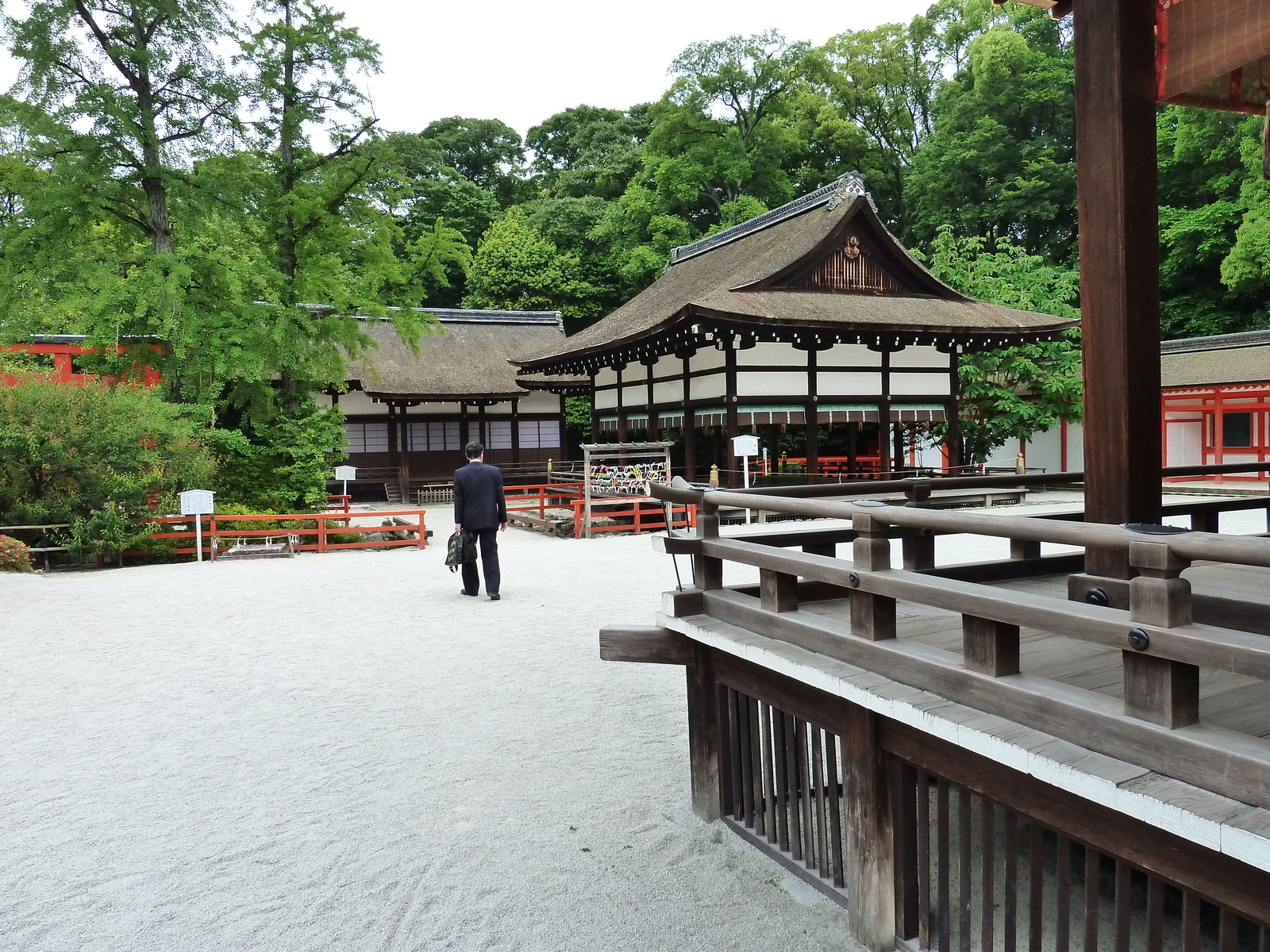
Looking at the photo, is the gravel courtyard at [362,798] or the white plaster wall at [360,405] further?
the white plaster wall at [360,405]

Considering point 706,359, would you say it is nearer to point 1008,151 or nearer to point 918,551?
point 918,551

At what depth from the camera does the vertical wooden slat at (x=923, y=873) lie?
9.43 feet

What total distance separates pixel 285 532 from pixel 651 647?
11045 millimetres

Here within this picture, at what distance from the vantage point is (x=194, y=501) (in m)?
12.2

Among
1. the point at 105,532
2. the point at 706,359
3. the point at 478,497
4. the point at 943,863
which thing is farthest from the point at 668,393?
the point at 943,863

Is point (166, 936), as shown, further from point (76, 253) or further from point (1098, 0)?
point (76, 253)

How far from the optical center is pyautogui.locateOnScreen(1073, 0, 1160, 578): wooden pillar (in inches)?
117

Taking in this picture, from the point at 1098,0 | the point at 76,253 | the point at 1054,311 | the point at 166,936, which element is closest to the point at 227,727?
the point at 166,936

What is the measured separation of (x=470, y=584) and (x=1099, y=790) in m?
7.87

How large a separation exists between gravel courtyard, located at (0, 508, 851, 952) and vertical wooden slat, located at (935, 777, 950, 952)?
40cm

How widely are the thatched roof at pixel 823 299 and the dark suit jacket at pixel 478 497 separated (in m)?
6.41

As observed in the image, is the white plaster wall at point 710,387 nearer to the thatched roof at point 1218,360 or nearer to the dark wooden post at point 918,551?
the thatched roof at point 1218,360

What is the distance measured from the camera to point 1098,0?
303 centimetres

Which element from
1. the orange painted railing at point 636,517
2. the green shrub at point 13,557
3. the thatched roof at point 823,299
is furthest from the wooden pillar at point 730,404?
the green shrub at point 13,557
